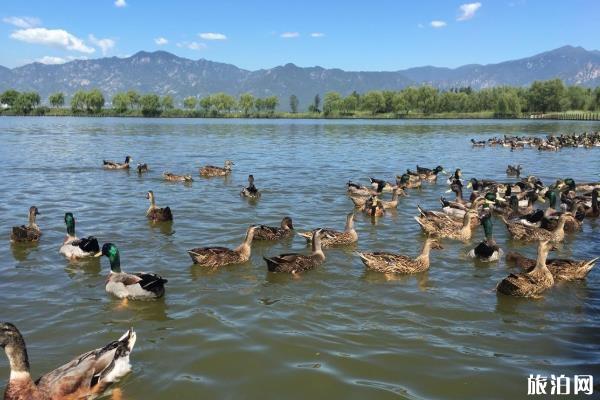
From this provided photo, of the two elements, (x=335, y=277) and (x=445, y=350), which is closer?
(x=445, y=350)

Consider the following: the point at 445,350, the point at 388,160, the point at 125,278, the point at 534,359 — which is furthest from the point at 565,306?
the point at 388,160

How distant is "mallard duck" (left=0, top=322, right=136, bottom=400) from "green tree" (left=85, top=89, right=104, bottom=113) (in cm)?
19597

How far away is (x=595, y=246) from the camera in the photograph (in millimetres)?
15172

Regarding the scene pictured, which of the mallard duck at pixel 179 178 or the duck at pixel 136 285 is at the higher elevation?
the mallard duck at pixel 179 178

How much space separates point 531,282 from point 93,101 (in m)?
196

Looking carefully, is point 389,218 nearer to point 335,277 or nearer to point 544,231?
point 544,231

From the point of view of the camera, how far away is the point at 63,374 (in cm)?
681

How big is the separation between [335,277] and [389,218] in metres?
7.63

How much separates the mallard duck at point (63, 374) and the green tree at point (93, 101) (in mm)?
195968

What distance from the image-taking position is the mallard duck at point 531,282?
34.8 ft

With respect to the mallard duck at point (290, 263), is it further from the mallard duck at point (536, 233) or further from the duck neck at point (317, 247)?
the mallard duck at point (536, 233)

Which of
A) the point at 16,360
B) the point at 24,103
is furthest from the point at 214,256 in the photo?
the point at 24,103

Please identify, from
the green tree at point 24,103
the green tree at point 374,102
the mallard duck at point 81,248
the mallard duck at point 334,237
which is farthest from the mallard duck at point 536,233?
the green tree at point 24,103

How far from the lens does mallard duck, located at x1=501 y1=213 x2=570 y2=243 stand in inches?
608
